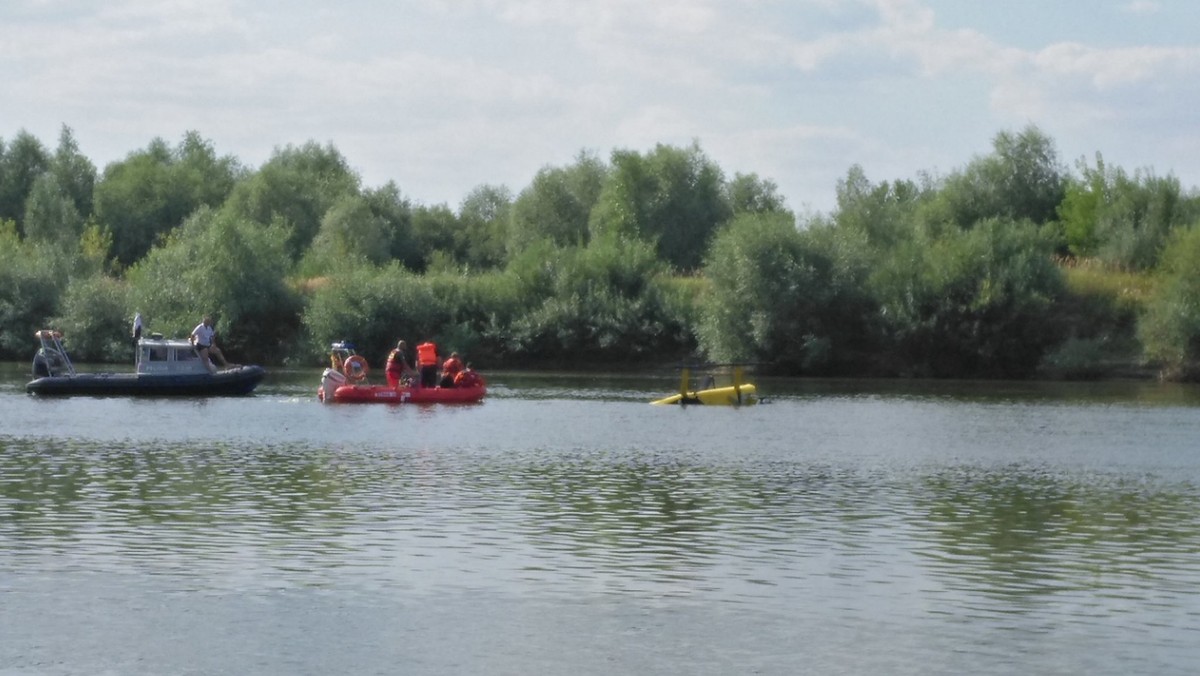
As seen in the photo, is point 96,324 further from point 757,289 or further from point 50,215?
point 50,215

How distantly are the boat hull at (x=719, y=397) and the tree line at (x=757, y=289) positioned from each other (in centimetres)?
2146

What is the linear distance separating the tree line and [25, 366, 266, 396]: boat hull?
2631cm

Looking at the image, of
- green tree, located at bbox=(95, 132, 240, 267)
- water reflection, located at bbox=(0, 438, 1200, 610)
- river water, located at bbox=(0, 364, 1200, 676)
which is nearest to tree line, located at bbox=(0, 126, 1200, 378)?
green tree, located at bbox=(95, 132, 240, 267)

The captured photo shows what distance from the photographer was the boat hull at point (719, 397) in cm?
5012

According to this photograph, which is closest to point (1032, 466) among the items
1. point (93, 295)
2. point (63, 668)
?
point (63, 668)

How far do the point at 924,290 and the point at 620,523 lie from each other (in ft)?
169

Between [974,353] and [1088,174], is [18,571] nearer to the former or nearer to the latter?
[974,353]

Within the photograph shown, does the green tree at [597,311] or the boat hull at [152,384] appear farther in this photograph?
the green tree at [597,311]

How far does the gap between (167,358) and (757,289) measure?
28367 millimetres

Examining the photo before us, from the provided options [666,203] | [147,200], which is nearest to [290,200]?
[147,200]

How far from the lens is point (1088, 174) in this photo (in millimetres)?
89000

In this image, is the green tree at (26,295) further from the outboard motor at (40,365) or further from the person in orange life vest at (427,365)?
the person in orange life vest at (427,365)

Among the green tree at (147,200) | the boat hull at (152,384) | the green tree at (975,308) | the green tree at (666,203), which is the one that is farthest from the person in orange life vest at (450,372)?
the green tree at (147,200)

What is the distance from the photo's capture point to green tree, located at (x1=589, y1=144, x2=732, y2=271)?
10450cm
